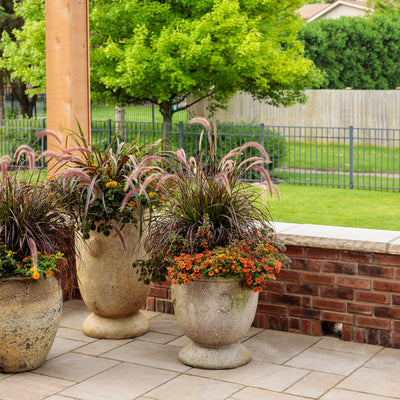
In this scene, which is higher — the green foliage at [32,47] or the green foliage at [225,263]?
the green foliage at [32,47]

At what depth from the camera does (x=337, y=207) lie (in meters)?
12.4

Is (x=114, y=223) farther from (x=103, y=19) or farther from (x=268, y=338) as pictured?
(x=103, y=19)

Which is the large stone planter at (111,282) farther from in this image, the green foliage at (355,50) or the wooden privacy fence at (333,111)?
the green foliage at (355,50)

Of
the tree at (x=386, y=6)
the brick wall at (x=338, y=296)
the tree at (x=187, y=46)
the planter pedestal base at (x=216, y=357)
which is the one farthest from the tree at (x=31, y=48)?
the tree at (x=386, y=6)

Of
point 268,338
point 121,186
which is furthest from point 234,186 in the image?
point 268,338

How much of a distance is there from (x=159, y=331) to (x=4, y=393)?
1.45 meters

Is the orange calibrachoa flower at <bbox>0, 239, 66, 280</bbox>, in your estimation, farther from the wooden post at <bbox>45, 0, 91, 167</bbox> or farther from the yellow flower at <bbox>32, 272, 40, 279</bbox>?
the wooden post at <bbox>45, 0, 91, 167</bbox>

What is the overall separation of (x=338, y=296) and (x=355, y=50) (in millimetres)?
24171

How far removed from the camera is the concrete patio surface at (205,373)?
13.5 feet

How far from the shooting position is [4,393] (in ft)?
13.6

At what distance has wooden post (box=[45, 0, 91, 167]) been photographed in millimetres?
5664

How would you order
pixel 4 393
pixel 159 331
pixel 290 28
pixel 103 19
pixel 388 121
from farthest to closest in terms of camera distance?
pixel 388 121 < pixel 290 28 < pixel 103 19 < pixel 159 331 < pixel 4 393

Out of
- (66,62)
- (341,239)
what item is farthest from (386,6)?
(341,239)

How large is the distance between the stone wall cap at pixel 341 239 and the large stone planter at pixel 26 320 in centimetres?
168
